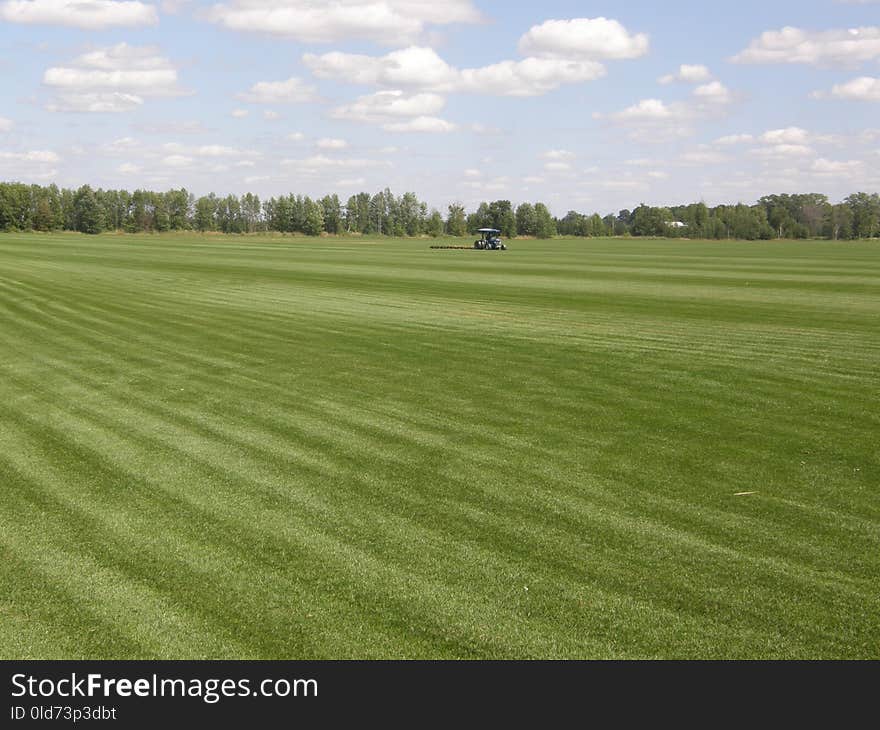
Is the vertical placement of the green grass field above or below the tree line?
below

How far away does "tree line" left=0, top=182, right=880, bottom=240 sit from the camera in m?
156

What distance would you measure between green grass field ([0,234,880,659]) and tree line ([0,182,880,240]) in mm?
148239

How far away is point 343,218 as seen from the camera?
188000mm

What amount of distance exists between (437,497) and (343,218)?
184649mm

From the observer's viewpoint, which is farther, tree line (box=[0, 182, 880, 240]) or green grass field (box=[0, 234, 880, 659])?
tree line (box=[0, 182, 880, 240])

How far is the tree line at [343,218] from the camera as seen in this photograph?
15600 centimetres

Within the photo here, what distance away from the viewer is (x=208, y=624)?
17.2ft

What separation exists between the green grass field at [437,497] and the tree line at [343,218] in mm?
148239

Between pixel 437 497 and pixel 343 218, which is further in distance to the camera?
pixel 343 218

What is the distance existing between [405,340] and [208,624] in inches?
503

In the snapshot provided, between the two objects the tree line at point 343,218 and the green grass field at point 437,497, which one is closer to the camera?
the green grass field at point 437,497

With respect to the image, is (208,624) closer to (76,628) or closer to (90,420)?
(76,628)

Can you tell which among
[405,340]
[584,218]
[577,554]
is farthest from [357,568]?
[584,218]

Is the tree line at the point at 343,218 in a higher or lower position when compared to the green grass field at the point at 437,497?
higher
